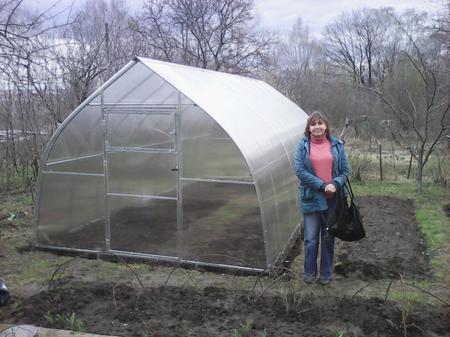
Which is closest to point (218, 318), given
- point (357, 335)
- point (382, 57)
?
point (357, 335)

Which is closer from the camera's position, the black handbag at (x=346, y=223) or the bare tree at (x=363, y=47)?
the black handbag at (x=346, y=223)

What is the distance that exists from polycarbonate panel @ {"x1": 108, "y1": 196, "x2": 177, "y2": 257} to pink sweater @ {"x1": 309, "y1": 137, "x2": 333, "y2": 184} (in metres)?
1.89

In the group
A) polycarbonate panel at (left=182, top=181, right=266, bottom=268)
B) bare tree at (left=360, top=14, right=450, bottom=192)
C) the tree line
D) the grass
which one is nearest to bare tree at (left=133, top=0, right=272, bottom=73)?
the tree line

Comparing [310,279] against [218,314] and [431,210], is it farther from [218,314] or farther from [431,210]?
[431,210]

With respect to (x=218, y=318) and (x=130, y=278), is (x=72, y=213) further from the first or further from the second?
(x=218, y=318)

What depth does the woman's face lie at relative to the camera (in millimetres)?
4914

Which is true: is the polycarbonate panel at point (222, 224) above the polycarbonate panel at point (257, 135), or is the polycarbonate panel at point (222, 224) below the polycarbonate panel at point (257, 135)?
below

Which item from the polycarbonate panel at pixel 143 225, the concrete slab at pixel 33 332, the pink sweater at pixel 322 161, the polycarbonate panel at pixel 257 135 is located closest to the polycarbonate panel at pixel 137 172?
the polycarbonate panel at pixel 143 225

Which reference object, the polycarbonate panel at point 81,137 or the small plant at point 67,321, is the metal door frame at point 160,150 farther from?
the small plant at point 67,321

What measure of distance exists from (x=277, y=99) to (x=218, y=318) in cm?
690

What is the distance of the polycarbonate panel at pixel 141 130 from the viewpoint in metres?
6.29

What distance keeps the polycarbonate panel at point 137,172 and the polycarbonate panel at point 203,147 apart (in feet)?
1.37

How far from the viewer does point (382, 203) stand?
9250mm

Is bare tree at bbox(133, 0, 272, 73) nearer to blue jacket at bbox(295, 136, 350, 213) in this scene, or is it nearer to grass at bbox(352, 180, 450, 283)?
grass at bbox(352, 180, 450, 283)
